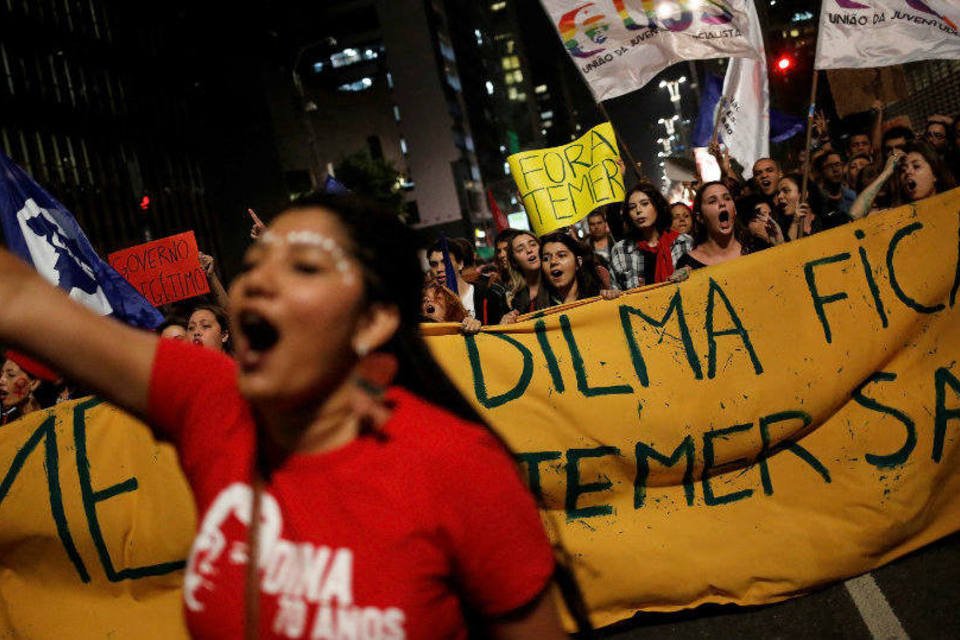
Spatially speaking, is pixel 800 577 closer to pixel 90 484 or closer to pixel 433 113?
pixel 90 484

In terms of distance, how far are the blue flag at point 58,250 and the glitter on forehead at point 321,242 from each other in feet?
11.5

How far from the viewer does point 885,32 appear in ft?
17.2

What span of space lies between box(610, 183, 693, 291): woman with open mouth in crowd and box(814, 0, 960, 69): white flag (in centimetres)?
167

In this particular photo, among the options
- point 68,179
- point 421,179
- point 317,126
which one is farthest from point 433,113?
point 68,179

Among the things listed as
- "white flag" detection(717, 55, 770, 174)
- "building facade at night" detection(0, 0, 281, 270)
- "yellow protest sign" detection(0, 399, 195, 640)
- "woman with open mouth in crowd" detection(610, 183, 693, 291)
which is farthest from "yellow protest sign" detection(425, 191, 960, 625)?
"building facade at night" detection(0, 0, 281, 270)

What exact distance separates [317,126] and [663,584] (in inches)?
2720

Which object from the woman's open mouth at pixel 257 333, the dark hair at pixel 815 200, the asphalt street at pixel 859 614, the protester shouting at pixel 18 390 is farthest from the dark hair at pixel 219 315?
the dark hair at pixel 815 200

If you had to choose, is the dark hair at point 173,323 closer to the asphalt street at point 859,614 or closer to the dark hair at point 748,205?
the asphalt street at point 859,614

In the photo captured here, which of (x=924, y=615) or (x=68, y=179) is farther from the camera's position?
(x=68, y=179)

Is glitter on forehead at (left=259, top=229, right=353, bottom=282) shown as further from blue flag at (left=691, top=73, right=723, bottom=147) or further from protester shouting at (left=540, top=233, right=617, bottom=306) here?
blue flag at (left=691, top=73, right=723, bottom=147)

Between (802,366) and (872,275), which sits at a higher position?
(872,275)

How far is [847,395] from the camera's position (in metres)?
3.35

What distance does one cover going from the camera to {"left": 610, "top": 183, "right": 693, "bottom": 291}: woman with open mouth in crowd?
214 inches

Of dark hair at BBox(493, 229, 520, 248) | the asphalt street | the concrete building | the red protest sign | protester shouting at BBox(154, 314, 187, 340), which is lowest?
the asphalt street
